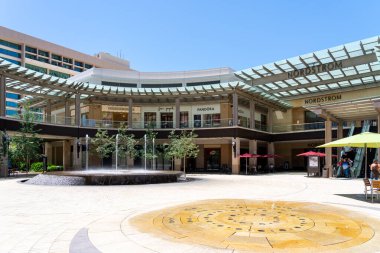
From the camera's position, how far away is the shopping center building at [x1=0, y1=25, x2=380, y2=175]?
3095 centimetres

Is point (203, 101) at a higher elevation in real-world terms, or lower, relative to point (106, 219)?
Result: higher

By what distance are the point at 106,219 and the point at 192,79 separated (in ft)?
132

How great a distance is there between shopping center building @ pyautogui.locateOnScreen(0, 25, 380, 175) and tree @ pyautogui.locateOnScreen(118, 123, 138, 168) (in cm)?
217

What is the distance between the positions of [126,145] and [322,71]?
858 inches

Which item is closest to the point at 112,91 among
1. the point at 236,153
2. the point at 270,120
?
the point at 236,153

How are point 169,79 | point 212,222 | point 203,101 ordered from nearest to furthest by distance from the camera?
point 212,222, point 203,101, point 169,79

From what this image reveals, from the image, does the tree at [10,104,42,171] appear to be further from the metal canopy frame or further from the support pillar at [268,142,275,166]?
the support pillar at [268,142,275,166]

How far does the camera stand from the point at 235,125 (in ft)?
118

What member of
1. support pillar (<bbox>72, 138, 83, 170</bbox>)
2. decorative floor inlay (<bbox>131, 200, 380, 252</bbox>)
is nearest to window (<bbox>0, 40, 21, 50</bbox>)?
support pillar (<bbox>72, 138, 83, 170</bbox>)

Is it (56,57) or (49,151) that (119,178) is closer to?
(49,151)

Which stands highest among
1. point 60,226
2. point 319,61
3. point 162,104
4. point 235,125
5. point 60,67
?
point 60,67

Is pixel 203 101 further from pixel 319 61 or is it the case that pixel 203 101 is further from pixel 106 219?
pixel 106 219

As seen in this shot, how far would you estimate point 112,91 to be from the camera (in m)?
38.9

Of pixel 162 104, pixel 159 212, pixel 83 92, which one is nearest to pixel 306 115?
pixel 162 104
